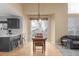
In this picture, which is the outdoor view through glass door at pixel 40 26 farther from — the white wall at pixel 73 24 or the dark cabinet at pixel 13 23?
the white wall at pixel 73 24

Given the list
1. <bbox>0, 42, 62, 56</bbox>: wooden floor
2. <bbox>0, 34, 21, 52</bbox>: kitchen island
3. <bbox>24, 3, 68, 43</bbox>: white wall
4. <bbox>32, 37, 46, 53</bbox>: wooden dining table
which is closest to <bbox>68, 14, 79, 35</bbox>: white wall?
<bbox>24, 3, 68, 43</bbox>: white wall

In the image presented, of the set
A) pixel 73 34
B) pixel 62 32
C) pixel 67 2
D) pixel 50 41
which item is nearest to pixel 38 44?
pixel 50 41

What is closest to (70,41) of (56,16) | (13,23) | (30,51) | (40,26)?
(56,16)

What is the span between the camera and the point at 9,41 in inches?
170

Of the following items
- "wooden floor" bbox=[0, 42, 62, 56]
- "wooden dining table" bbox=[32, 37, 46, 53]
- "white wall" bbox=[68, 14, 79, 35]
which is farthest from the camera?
"wooden dining table" bbox=[32, 37, 46, 53]

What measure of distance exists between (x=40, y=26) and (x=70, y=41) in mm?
1022

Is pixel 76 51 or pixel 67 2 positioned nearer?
pixel 67 2

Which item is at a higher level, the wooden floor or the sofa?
the sofa

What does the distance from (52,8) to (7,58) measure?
194 centimetres

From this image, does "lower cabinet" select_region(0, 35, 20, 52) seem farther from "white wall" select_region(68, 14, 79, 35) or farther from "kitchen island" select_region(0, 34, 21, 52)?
"white wall" select_region(68, 14, 79, 35)

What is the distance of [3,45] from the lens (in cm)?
433

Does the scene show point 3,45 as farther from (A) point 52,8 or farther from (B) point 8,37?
(A) point 52,8

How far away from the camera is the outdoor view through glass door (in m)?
4.29

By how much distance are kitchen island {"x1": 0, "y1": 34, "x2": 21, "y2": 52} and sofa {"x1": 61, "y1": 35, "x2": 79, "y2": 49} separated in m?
1.34
